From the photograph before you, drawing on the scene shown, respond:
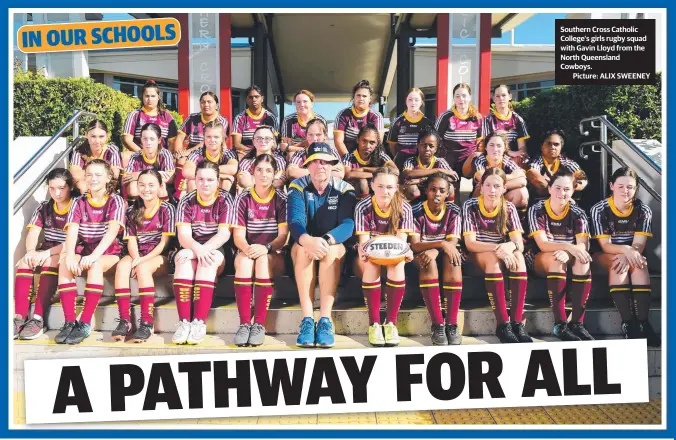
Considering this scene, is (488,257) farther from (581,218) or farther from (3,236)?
(3,236)

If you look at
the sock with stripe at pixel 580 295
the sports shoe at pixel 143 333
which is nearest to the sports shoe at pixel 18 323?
the sports shoe at pixel 143 333

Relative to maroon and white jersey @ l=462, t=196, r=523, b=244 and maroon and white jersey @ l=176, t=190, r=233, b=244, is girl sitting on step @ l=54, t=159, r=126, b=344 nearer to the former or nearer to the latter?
maroon and white jersey @ l=176, t=190, r=233, b=244

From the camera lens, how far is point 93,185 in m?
3.53

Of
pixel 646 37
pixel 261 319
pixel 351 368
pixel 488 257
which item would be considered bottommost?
pixel 351 368

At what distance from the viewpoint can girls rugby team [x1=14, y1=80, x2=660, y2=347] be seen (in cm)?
331

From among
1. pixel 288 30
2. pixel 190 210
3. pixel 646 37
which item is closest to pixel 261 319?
pixel 190 210

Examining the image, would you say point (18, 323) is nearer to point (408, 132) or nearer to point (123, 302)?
point (123, 302)

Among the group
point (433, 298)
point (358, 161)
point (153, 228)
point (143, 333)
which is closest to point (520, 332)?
point (433, 298)

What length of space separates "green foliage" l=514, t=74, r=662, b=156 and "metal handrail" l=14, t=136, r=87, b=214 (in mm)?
3762

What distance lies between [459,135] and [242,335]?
236 centimetres

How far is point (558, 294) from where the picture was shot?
341 centimetres

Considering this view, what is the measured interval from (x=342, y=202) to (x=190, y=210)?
993 mm

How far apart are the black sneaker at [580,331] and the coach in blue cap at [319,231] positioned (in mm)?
1526

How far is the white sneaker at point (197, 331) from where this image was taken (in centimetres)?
322
